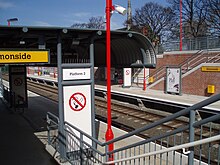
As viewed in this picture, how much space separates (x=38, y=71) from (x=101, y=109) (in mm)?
45855

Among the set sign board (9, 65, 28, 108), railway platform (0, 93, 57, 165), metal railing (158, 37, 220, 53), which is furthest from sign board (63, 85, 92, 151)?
metal railing (158, 37, 220, 53)

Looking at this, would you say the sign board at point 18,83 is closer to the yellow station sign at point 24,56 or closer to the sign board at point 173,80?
the yellow station sign at point 24,56

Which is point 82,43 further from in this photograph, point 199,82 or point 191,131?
point 199,82

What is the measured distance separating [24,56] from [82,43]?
7.91 ft

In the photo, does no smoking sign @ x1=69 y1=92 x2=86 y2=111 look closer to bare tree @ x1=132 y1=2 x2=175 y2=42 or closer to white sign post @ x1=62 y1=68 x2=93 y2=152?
white sign post @ x1=62 y1=68 x2=93 y2=152

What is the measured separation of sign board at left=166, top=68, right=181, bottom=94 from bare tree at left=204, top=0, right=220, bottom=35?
21042 mm

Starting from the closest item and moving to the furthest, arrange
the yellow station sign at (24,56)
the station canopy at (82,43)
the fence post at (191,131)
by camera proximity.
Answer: the fence post at (191,131) < the yellow station sign at (24,56) < the station canopy at (82,43)

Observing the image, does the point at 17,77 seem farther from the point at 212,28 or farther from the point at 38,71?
the point at 38,71

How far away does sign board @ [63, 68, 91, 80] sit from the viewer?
23.6 ft

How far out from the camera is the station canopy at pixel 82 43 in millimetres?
6867

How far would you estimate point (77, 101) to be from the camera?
294 inches

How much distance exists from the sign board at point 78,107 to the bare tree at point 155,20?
149ft

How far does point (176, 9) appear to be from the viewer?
47.2 m

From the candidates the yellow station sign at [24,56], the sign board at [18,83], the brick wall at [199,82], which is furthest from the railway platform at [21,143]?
the brick wall at [199,82]
